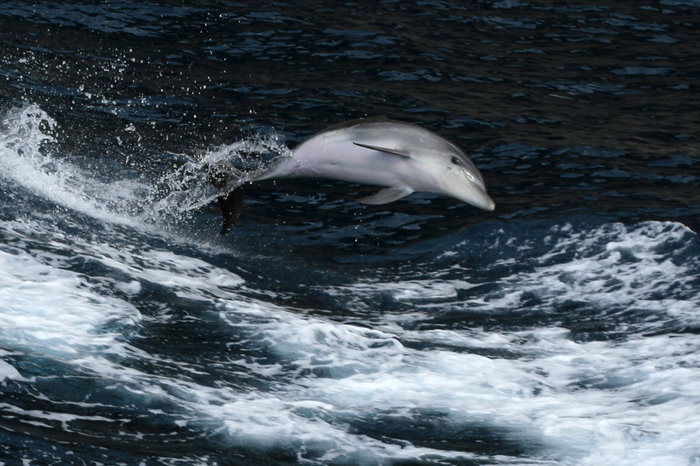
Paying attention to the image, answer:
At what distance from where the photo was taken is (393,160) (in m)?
7.06

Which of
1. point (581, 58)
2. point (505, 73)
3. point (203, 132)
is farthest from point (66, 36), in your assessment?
point (581, 58)

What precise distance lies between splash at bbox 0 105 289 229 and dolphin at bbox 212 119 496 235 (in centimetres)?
117

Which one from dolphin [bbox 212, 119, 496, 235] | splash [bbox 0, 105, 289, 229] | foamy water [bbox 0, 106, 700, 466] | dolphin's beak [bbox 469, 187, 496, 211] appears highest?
splash [bbox 0, 105, 289, 229]

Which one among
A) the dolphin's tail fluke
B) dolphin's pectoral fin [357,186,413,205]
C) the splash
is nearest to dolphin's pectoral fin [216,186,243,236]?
the dolphin's tail fluke

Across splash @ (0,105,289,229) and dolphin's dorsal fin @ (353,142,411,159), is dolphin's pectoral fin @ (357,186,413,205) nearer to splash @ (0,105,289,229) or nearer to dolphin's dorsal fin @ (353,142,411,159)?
dolphin's dorsal fin @ (353,142,411,159)

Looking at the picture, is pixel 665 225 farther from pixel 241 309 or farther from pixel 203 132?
pixel 203 132

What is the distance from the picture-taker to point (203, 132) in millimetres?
11750

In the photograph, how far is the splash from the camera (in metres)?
9.06

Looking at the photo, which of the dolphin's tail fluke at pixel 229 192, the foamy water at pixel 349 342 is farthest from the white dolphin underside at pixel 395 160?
the foamy water at pixel 349 342

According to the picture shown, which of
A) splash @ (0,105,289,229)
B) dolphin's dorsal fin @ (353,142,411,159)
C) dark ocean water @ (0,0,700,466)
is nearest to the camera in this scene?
dark ocean water @ (0,0,700,466)

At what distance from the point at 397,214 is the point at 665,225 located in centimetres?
239

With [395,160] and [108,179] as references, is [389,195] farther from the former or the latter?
[108,179]

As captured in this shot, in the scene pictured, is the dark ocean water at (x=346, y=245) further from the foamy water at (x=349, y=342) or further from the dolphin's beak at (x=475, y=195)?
the dolphin's beak at (x=475, y=195)

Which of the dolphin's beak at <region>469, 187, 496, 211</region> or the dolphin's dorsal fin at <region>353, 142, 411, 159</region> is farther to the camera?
the dolphin's beak at <region>469, 187, 496, 211</region>
